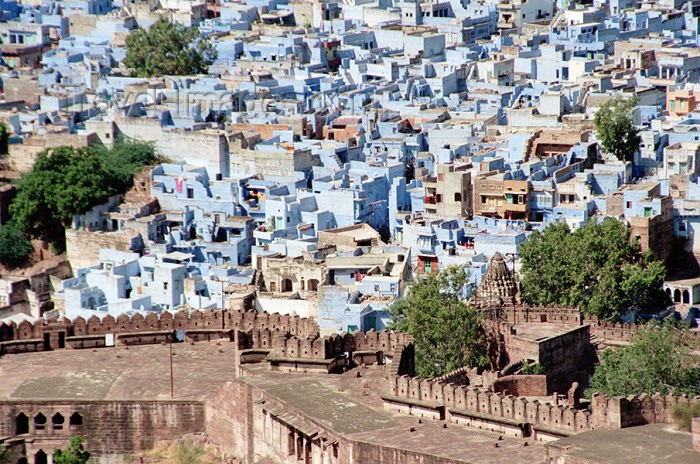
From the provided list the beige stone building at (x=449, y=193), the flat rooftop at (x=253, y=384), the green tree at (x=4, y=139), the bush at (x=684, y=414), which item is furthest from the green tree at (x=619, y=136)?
the bush at (x=684, y=414)

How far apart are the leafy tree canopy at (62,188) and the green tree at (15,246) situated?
23 centimetres

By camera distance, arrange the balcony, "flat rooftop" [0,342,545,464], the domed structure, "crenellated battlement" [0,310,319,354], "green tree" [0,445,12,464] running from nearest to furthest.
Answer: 1. "flat rooftop" [0,342,545,464]
2. "green tree" [0,445,12,464]
3. "crenellated battlement" [0,310,319,354]
4. the domed structure
5. the balcony

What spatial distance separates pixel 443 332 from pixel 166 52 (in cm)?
3781

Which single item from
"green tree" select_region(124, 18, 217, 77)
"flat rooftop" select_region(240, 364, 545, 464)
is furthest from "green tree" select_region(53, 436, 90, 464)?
"green tree" select_region(124, 18, 217, 77)

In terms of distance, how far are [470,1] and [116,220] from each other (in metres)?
30.9

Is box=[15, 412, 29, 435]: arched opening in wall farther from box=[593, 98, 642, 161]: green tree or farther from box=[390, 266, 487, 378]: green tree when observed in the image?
box=[593, 98, 642, 161]: green tree

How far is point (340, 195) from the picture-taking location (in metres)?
54.0

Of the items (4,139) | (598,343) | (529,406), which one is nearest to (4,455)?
(529,406)

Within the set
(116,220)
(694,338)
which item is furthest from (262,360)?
(116,220)

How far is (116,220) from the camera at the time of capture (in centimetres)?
5553

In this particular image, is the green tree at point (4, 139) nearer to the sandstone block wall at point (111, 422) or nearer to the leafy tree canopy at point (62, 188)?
the leafy tree canopy at point (62, 188)

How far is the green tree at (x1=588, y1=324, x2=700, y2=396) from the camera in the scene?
36.9 m

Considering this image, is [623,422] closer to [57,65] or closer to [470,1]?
[57,65]

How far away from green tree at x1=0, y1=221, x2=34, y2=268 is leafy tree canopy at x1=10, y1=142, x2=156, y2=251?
23cm
